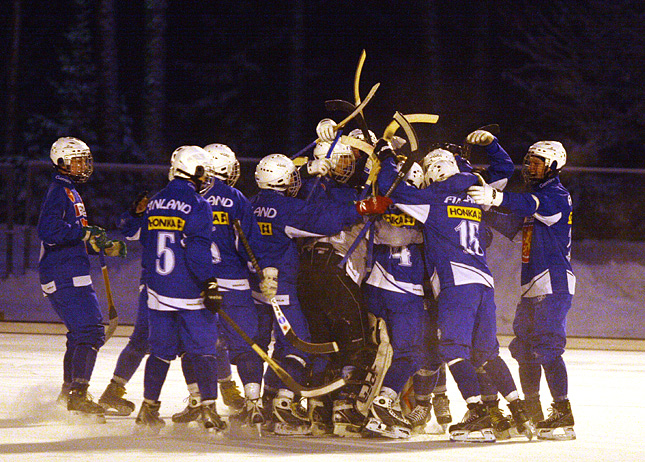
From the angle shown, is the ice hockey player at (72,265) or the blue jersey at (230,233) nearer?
the blue jersey at (230,233)

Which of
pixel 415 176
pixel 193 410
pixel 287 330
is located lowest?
pixel 193 410

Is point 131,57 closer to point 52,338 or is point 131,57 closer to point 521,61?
point 521,61

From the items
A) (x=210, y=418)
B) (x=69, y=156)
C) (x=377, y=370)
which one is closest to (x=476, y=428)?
(x=377, y=370)

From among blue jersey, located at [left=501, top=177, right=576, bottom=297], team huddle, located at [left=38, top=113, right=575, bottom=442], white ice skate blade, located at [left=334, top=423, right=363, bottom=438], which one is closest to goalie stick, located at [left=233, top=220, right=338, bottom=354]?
team huddle, located at [left=38, top=113, right=575, bottom=442]

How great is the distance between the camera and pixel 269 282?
7.38 m

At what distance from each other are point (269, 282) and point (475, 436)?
177cm

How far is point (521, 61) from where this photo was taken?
26.0m

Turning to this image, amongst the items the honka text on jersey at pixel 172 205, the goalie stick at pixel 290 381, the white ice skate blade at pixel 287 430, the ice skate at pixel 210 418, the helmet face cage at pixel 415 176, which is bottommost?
the white ice skate blade at pixel 287 430

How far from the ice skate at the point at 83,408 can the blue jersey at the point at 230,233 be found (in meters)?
1.31

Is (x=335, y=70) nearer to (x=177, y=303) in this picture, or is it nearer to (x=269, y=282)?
(x=269, y=282)

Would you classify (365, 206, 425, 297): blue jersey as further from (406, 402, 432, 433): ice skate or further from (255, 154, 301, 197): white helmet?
(406, 402, 432, 433): ice skate

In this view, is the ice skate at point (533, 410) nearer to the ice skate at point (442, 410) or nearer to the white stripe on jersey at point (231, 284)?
the ice skate at point (442, 410)

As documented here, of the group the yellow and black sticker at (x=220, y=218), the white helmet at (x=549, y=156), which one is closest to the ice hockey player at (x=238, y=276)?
the yellow and black sticker at (x=220, y=218)

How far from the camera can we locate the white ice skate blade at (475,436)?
7.36 metres
